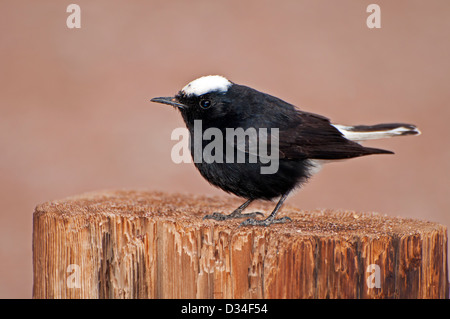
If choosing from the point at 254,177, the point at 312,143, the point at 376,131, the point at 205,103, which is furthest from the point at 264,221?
the point at 376,131

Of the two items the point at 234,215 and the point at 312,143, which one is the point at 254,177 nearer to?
the point at 234,215

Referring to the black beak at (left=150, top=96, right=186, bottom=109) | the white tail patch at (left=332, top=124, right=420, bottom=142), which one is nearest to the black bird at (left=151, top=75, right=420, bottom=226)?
the black beak at (left=150, top=96, right=186, bottom=109)

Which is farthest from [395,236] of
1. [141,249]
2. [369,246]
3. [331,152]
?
[141,249]

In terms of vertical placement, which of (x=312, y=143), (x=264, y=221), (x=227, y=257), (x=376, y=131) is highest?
(x=376, y=131)

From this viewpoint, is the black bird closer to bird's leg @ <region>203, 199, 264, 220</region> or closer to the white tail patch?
bird's leg @ <region>203, 199, 264, 220</region>

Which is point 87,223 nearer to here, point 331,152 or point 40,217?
point 40,217
